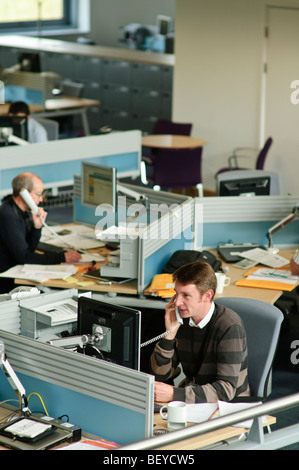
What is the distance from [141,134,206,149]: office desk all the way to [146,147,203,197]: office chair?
29 centimetres

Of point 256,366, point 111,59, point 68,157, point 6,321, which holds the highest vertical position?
point 111,59

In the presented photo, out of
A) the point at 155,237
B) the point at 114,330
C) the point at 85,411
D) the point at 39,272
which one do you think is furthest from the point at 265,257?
the point at 85,411

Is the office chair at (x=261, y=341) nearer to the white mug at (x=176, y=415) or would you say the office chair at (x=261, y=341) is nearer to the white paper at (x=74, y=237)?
the white mug at (x=176, y=415)

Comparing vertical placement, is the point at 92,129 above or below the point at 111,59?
below

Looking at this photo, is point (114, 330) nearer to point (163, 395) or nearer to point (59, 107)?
point (163, 395)

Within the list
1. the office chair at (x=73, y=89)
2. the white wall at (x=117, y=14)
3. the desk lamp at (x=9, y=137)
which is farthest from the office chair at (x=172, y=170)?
the white wall at (x=117, y=14)

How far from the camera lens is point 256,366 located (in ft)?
10.8

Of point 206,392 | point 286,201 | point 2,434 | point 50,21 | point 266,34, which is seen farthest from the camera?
point 50,21

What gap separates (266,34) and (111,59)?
3.34 meters

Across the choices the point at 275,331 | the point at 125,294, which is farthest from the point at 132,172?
the point at 275,331

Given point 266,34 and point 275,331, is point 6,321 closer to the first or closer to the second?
point 275,331

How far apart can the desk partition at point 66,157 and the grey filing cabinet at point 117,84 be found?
366 centimetres

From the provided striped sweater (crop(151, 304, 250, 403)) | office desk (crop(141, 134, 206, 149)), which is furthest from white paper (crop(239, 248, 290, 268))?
office desk (crop(141, 134, 206, 149))

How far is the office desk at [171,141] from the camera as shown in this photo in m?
7.44
